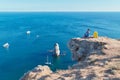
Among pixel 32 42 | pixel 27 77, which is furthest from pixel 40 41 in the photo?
pixel 27 77

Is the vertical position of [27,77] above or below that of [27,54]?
above

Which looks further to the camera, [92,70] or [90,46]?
[90,46]

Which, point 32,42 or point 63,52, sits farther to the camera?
point 32,42

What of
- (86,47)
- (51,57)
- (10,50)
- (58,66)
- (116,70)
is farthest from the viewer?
(10,50)

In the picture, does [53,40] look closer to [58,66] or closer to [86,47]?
[58,66]

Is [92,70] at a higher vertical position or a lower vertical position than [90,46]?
higher

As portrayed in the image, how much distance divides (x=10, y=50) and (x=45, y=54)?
18834 mm

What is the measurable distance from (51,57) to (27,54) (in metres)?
11.2

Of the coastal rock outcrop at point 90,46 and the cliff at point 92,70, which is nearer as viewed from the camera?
the cliff at point 92,70

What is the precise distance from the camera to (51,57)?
296ft

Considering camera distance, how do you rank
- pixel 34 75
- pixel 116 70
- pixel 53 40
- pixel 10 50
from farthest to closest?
pixel 53 40 → pixel 10 50 → pixel 34 75 → pixel 116 70

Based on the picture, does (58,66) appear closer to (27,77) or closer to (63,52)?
(63,52)

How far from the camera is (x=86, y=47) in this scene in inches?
1479

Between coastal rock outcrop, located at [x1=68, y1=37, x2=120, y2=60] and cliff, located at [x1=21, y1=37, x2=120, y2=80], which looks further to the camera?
coastal rock outcrop, located at [x1=68, y1=37, x2=120, y2=60]
